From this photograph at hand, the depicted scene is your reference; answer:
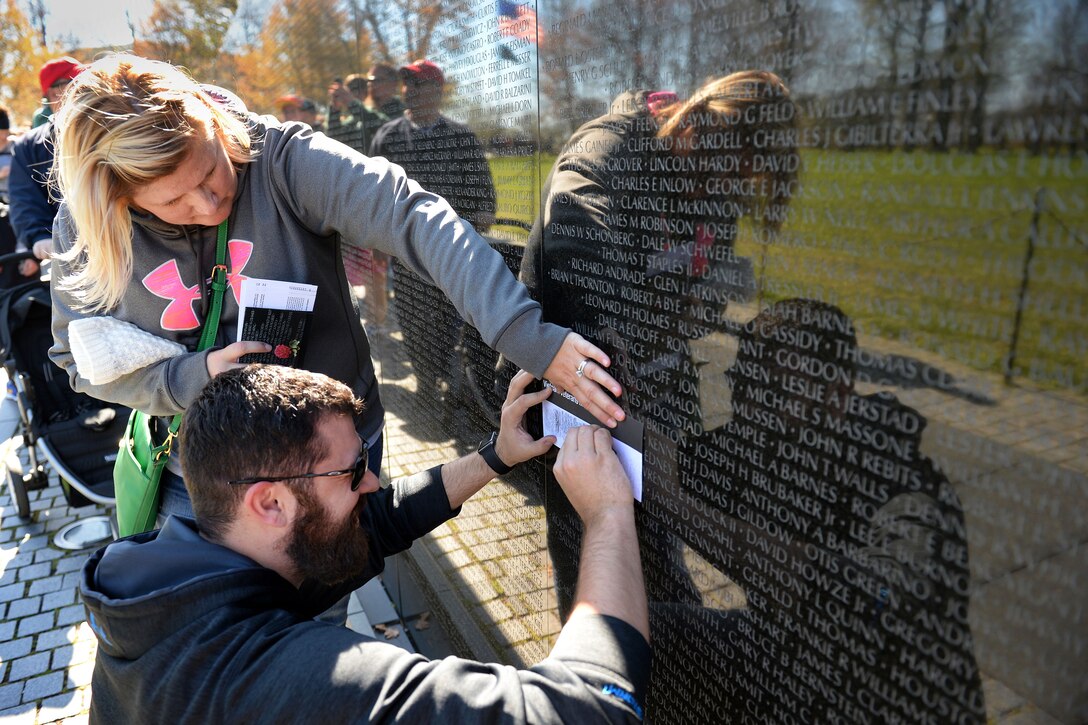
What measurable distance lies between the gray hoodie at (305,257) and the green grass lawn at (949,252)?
75 centimetres

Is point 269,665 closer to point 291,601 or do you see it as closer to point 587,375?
point 291,601

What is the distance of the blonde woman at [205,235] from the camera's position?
189 cm

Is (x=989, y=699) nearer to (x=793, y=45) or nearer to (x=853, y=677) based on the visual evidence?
(x=853, y=677)

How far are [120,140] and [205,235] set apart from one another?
1.27ft

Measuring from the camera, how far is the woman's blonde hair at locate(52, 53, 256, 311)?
188 centimetres

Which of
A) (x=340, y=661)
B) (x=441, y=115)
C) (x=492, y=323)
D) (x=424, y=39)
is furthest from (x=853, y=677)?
(x=424, y=39)

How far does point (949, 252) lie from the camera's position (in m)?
1.08

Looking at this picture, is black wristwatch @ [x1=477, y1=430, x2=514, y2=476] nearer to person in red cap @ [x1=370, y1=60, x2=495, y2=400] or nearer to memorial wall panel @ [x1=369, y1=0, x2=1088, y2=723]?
memorial wall panel @ [x1=369, y1=0, x2=1088, y2=723]

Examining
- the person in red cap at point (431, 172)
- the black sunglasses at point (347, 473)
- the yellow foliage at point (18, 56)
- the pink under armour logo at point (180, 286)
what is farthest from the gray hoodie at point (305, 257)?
the yellow foliage at point (18, 56)

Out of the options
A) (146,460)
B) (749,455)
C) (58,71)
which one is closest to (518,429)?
(749,455)

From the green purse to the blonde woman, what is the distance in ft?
0.11

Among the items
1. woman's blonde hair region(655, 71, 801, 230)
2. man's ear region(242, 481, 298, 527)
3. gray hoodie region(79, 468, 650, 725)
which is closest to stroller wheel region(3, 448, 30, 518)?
gray hoodie region(79, 468, 650, 725)

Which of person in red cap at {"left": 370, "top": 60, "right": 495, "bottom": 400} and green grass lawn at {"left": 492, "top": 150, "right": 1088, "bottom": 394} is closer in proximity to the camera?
green grass lawn at {"left": 492, "top": 150, "right": 1088, "bottom": 394}

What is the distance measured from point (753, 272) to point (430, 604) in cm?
257
